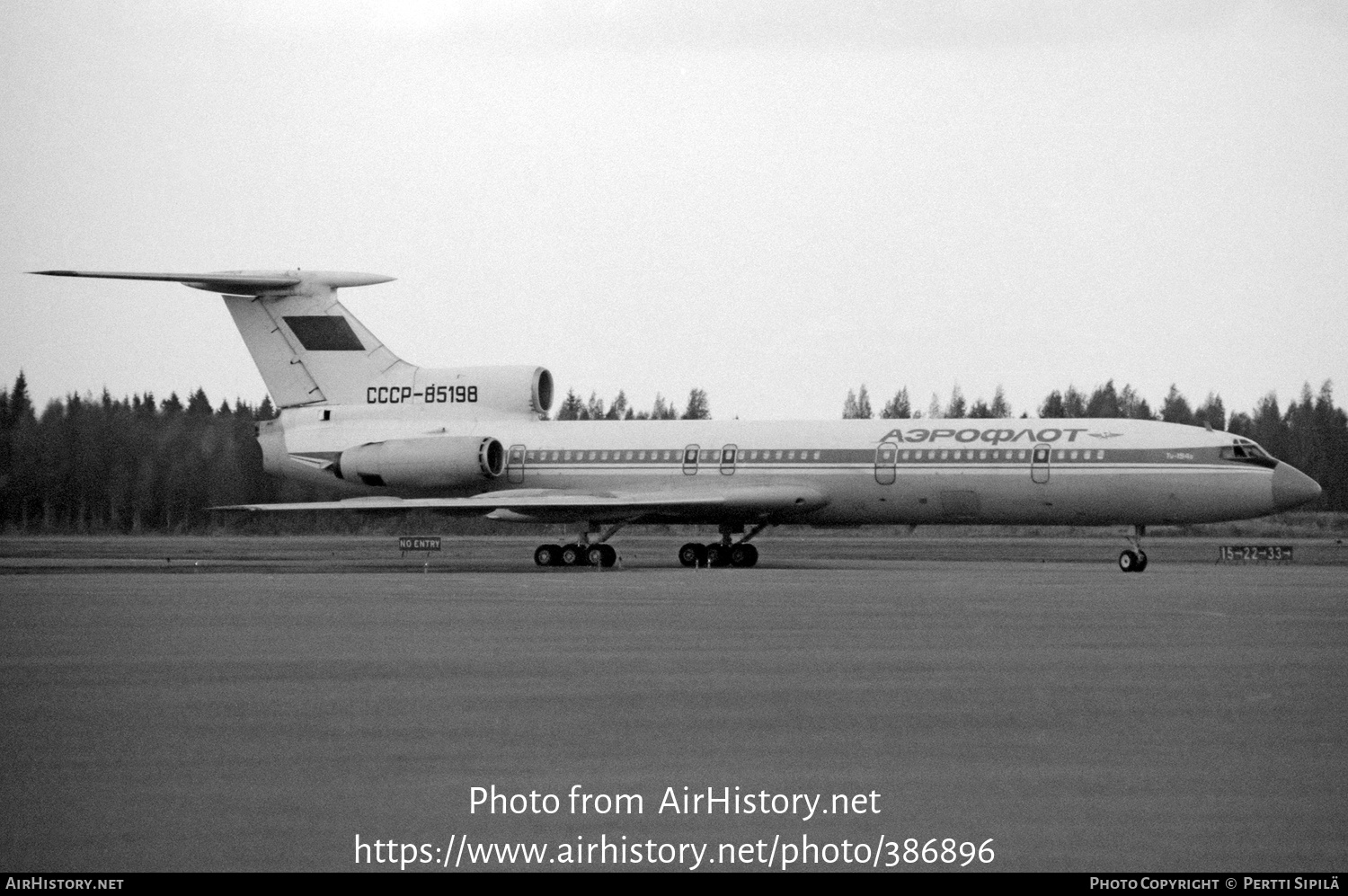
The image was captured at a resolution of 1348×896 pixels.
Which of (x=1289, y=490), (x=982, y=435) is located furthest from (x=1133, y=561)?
(x=982, y=435)

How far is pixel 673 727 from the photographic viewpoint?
35.2ft

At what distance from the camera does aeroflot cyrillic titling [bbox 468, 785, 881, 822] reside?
8.18m

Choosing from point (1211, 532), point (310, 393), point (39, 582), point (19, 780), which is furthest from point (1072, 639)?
point (1211, 532)

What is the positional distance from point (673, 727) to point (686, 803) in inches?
94.2

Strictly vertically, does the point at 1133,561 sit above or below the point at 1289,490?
below

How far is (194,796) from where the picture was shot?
847cm

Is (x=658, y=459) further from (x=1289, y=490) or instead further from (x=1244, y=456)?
(x=1289, y=490)

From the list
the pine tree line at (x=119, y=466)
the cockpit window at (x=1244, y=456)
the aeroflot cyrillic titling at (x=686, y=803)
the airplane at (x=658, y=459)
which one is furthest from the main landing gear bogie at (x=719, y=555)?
the aeroflot cyrillic titling at (x=686, y=803)

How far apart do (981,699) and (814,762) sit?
3.05 meters

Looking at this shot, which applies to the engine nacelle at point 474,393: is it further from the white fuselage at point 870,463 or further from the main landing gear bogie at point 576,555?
the main landing gear bogie at point 576,555

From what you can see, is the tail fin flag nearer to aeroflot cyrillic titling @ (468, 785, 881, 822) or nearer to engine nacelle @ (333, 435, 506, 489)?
engine nacelle @ (333, 435, 506, 489)

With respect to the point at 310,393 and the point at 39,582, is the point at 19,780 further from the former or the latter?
the point at 310,393

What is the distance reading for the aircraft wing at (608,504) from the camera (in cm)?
3697

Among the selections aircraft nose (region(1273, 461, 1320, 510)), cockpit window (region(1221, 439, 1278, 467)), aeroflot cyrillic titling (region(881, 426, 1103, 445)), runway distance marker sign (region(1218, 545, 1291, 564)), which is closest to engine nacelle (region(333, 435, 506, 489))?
aeroflot cyrillic titling (region(881, 426, 1103, 445))
